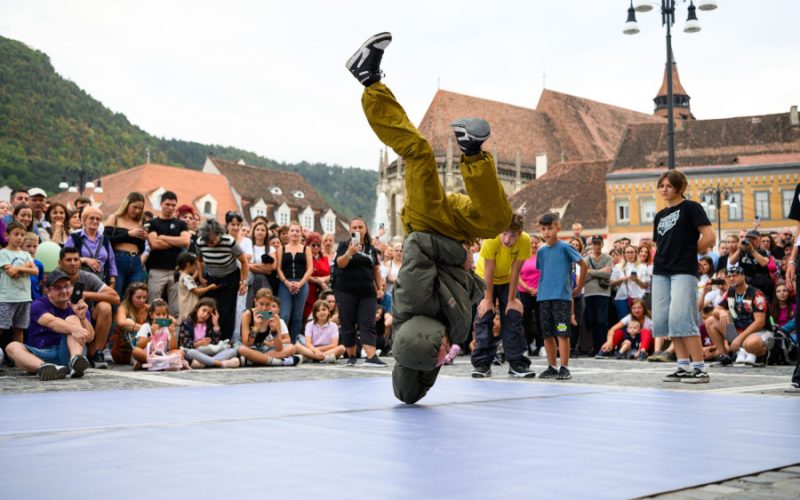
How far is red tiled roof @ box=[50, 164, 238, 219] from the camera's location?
206ft

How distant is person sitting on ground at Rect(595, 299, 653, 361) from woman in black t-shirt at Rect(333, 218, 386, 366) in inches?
173

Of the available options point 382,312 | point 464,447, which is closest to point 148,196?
point 382,312

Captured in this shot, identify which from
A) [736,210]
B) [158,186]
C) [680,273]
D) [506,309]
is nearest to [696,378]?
[680,273]

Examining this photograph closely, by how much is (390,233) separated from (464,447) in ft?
236

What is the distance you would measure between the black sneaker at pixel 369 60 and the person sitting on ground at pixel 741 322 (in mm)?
6923

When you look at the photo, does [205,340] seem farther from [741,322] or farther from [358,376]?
[741,322]

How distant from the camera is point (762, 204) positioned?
176 feet

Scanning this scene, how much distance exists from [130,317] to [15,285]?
1.57m

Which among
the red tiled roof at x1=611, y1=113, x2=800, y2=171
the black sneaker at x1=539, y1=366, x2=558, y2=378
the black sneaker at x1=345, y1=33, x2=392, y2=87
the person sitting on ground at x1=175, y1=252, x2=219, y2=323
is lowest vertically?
the black sneaker at x1=539, y1=366, x2=558, y2=378

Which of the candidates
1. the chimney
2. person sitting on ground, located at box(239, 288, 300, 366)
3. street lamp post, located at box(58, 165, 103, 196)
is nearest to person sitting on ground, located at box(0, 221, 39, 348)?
person sitting on ground, located at box(239, 288, 300, 366)

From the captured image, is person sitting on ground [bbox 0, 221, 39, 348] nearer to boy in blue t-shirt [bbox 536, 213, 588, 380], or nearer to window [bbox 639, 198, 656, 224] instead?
boy in blue t-shirt [bbox 536, 213, 588, 380]

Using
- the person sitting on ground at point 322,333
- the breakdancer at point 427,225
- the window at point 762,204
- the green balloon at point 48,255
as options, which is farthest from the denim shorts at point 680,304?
the window at point 762,204

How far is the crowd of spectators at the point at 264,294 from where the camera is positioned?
27.8 feet

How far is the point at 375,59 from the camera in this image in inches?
215
